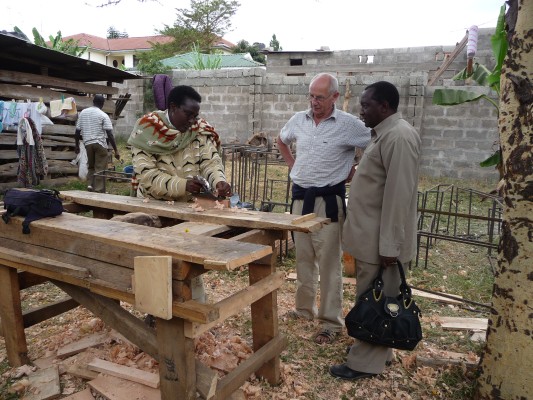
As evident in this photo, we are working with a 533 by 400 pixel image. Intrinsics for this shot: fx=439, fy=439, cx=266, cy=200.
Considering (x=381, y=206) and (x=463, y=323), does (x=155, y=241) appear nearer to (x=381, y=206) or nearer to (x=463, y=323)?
(x=381, y=206)

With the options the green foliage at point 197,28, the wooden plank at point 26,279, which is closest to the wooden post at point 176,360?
the wooden plank at point 26,279

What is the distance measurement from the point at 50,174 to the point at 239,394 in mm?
8767


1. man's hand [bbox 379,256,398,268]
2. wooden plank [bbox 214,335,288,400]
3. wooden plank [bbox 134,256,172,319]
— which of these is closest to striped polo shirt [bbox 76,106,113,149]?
wooden plank [bbox 214,335,288,400]

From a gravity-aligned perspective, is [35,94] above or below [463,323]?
above

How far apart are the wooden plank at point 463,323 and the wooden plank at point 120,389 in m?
2.51

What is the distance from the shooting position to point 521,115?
232cm

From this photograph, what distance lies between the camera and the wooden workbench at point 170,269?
190cm

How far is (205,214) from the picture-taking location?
2.63 m

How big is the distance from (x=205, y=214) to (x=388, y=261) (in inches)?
45.7

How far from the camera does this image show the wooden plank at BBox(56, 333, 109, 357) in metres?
3.11

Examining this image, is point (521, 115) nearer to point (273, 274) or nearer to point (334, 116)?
point (334, 116)

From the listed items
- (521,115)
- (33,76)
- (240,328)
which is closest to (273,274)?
(240,328)

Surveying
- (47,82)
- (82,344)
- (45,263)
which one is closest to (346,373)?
(82,344)

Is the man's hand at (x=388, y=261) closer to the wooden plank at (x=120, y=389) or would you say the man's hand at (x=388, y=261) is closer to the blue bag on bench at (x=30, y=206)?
the wooden plank at (x=120, y=389)
